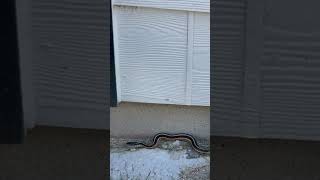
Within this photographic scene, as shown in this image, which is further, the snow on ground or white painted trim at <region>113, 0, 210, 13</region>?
white painted trim at <region>113, 0, 210, 13</region>

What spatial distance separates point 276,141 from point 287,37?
35 cm

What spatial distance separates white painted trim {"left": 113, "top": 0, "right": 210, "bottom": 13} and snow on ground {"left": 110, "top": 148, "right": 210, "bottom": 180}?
2.01 ft

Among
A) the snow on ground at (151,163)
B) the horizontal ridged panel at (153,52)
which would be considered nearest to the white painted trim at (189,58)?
the horizontal ridged panel at (153,52)

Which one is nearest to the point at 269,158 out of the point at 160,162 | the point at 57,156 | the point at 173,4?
the point at 160,162

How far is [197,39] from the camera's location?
2.16 meters

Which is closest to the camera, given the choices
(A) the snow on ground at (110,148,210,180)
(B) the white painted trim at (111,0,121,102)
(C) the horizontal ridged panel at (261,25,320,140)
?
(C) the horizontal ridged panel at (261,25,320,140)

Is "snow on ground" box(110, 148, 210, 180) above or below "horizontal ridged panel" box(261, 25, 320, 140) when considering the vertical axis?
below

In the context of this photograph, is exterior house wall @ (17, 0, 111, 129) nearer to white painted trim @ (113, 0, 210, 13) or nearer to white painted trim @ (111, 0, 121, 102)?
white painted trim @ (111, 0, 121, 102)

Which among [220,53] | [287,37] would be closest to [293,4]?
[287,37]

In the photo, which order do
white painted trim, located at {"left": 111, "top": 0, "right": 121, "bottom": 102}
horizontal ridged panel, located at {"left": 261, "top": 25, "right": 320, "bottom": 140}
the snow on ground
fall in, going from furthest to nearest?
white painted trim, located at {"left": 111, "top": 0, "right": 121, "bottom": 102}, the snow on ground, horizontal ridged panel, located at {"left": 261, "top": 25, "right": 320, "bottom": 140}

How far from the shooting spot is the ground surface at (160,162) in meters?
1.85

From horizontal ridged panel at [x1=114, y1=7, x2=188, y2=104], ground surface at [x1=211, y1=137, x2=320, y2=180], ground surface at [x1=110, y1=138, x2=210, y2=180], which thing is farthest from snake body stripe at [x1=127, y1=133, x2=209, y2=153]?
ground surface at [x1=211, y1=137, x2=320, y2=180]

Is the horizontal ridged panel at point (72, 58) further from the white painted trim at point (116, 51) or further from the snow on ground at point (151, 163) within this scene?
the white painted trim at point (116, 51)

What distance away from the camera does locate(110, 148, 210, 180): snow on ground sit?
1.85m
